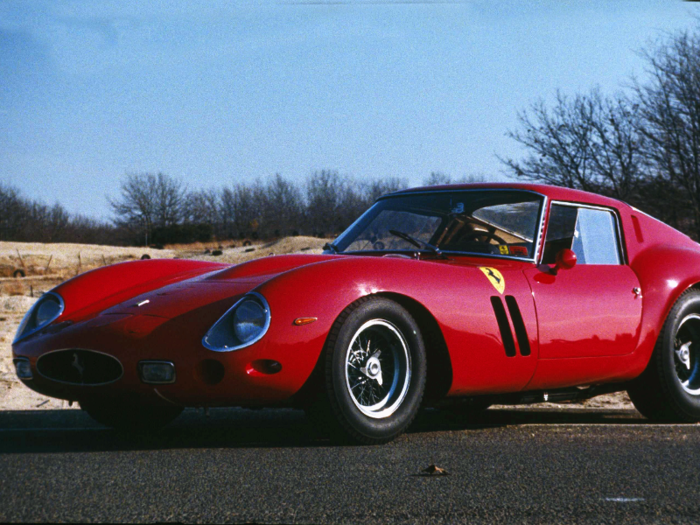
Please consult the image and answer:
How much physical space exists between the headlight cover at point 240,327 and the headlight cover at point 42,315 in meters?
1.20

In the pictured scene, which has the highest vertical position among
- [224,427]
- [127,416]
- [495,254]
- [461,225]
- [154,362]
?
[461,225]

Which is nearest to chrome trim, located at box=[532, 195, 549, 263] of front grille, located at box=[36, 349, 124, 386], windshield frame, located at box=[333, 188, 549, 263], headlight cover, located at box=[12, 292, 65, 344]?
windshield frame, located at box=[333, 188, 549, 263]

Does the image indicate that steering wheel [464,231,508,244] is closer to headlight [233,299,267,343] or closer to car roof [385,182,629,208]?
car roof [385,182,629,208]

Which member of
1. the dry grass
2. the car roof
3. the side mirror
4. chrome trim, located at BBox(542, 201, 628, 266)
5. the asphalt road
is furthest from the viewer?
the dry grass

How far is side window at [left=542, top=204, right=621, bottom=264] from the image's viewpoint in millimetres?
4914

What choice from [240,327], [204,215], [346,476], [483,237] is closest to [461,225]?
[483,237]

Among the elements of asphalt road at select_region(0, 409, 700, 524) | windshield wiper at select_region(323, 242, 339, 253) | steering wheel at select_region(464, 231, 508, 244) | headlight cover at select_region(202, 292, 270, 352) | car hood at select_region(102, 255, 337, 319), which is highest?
steering wheel at select_region(464, 231, 508, 244)

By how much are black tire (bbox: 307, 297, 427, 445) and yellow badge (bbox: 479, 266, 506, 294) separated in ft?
2.11

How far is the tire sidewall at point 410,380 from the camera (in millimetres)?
3420

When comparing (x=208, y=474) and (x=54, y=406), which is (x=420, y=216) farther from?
(x=54, y=406)

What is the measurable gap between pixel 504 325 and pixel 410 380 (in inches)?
26.9

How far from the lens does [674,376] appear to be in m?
5.00

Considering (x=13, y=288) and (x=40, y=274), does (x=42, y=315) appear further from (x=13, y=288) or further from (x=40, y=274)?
(x=40, y=274)

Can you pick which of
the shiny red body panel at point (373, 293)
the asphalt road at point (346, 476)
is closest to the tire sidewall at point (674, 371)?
the shiny red body panel at point (373, 293)
